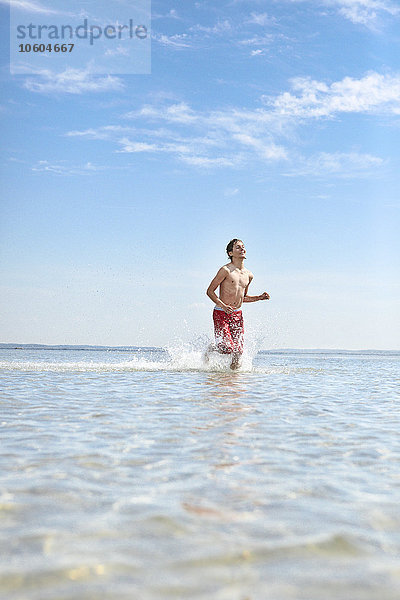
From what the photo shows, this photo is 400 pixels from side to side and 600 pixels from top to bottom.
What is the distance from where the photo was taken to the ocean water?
1.71 m

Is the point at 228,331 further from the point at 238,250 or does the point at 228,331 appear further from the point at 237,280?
the point at 238,250

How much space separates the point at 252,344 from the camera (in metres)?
11.8

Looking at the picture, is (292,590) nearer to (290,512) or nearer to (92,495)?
(290,512)

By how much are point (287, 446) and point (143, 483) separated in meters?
1.27

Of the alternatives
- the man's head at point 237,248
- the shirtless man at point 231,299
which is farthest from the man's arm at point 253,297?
the man's head at point 237,248

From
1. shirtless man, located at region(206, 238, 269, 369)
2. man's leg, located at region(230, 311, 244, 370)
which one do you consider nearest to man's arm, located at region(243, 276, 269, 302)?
shirtless man, located at region(206, 238, 269, 369)

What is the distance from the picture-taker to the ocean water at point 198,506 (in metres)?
1.71

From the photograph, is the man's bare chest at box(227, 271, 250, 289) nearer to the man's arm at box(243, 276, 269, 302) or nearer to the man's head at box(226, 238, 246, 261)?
the man's arm at box(243, 276, 269, 302)

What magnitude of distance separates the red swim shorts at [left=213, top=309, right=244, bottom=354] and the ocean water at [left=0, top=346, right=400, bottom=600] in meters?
5.93

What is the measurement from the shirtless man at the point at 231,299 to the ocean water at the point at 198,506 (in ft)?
19.5

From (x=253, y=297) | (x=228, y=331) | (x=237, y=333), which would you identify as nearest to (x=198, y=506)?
(x=228, y=331)

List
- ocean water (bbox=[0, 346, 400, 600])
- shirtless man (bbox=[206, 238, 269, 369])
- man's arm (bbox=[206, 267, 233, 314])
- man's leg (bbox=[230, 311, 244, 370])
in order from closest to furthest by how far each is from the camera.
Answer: ocean water (bbox=[0, 346, 400, 600]), man's arm (bbox=[206, 267, 233, 314]), shirtless man (bbox=[206, 238, 269, 369]), man's leg (bbox=[230, 311, 244, 370])

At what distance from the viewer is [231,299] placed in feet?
36.5

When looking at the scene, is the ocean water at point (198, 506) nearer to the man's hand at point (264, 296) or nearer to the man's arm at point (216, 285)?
the man's arm at point (216, 285)
